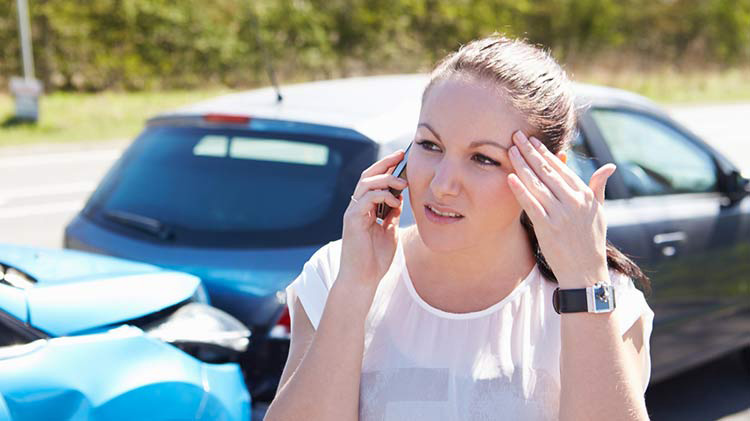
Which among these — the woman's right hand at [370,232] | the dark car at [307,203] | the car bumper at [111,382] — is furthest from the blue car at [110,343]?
the woman's right hand at [370,232]

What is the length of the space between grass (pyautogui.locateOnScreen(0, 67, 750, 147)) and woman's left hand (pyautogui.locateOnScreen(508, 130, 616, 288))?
14.7m

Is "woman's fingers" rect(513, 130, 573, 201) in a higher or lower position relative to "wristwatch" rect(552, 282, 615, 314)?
higher

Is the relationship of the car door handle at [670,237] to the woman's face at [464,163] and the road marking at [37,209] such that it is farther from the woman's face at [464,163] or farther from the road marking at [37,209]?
the road marking at [37,209]

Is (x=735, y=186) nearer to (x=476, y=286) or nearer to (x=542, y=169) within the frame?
(x=476, y=286)

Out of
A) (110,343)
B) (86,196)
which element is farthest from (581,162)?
(86,196)

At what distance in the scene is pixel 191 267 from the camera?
341cm

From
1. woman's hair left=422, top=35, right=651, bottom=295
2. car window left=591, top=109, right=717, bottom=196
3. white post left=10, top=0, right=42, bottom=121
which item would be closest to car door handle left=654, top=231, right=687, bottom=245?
car window left=591, top=109, right=717, bottom=196

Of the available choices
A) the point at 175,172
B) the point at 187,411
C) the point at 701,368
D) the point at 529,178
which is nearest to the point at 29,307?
the point at 187,411

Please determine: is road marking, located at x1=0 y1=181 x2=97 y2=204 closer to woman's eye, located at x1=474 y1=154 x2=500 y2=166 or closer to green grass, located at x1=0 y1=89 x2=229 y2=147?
green grass, located at x1=0 y1=89 x2=229 y2=147

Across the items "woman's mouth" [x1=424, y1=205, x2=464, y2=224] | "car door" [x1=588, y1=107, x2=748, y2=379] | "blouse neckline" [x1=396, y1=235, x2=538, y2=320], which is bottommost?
"car door" [x1=588, y1=107, x2=748, y2=379]

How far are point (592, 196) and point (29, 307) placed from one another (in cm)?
168

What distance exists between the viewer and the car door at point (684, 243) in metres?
4.15

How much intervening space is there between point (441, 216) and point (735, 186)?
→ 298 centimetres

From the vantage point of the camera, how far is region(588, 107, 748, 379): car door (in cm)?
415
